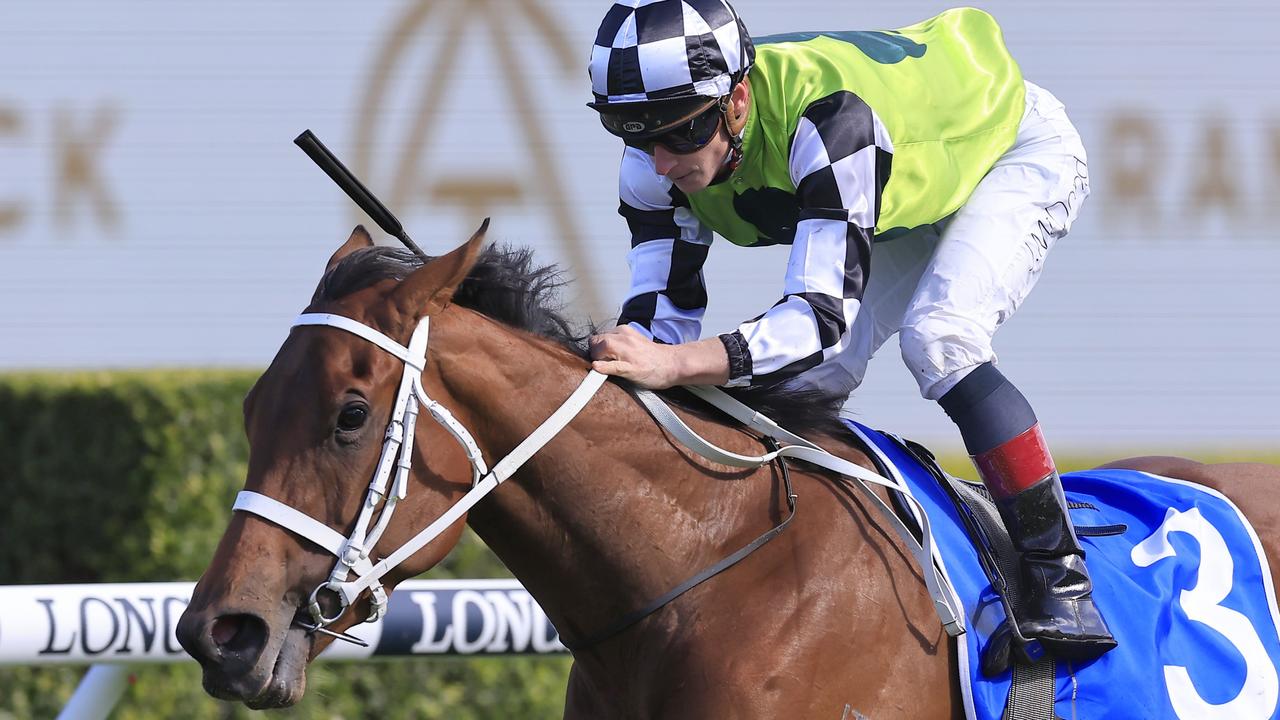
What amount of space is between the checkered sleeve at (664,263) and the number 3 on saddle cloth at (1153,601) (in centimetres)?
45

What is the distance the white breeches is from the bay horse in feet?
1.08

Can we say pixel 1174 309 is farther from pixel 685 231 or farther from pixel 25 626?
pixel 25 626

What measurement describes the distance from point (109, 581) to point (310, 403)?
3.35 m

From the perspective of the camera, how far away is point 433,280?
2309 mm

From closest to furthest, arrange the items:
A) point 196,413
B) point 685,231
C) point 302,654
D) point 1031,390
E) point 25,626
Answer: point 302,654 → point 685,231 → point 25,626 → point 196,413 → point 1031,390

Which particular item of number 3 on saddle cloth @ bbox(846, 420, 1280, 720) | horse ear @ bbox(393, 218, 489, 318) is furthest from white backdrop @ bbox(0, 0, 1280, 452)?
horse ear @ bbox(393, 218, 489, 318)

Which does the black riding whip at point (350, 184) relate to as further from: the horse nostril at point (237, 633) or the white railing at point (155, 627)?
the white railing at point (155, 627)

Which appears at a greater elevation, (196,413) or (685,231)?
(685,231)

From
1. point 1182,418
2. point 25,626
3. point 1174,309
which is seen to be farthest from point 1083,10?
point 25,626

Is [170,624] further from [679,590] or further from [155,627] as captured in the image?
[679,590]

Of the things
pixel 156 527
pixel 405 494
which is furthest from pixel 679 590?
pixel 156 527

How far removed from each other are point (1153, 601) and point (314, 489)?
5.11ft

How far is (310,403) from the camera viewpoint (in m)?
2.19

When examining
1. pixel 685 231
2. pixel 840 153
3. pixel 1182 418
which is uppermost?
pixel 840 153
